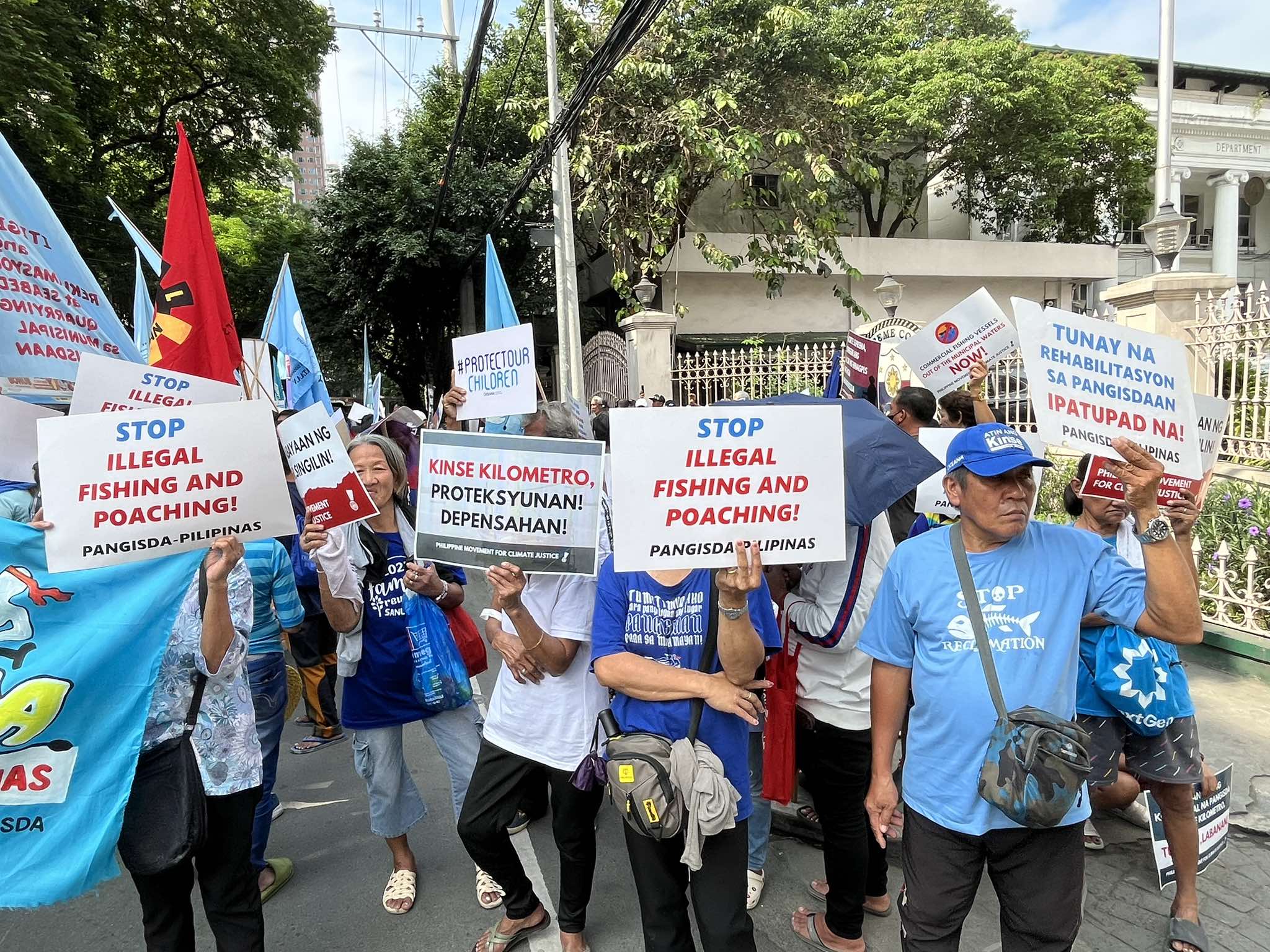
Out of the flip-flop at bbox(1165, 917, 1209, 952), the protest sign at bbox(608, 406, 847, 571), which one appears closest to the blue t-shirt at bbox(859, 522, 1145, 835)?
the protest sign at bbox(608, 406, 847, 571)

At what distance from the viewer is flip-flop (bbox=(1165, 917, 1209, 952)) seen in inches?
102

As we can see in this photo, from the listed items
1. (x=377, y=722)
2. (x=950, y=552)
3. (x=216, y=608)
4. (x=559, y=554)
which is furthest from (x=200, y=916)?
(x=950, y=552)

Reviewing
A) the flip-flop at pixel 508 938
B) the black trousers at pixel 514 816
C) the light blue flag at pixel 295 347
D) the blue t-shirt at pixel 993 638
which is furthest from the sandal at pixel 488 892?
the light blue flag at pixel 295 347

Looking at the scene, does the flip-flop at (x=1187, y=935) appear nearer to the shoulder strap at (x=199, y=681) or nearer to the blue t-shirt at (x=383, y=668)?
the blue t-shirt at (x=383, y=668)

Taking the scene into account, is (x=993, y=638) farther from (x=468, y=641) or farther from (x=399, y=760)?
(x=399, y=760)

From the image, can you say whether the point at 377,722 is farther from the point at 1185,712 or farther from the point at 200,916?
the point at 1185,712

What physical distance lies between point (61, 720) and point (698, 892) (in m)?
1.82

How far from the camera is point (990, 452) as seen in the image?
78.4 inches

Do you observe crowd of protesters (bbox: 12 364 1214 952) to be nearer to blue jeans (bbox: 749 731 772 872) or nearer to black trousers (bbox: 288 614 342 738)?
blue jeans (bbox: 749 731 772 872)

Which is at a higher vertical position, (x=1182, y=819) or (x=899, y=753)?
(x=1182, y=819)

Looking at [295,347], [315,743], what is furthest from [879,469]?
[295,347]

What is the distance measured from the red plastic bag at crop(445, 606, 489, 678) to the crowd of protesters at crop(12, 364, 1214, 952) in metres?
0.07

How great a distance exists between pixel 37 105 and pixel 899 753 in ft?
44.1

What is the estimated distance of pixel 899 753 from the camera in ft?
13.3
